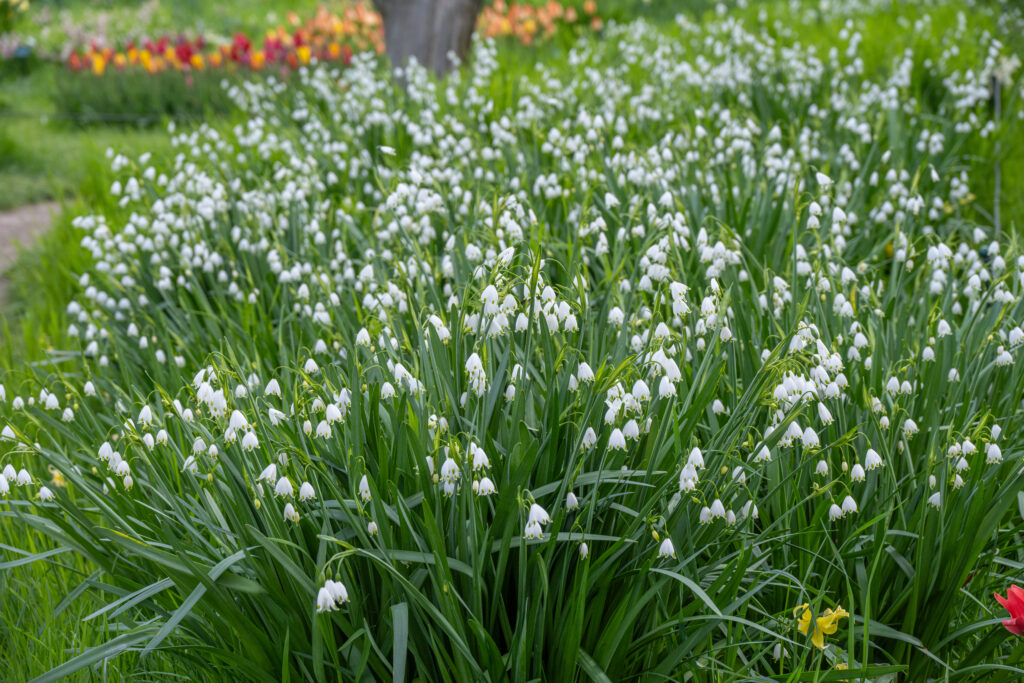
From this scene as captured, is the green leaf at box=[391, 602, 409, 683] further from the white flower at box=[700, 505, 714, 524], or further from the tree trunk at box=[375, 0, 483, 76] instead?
the tree trunk at box=[375, 0, 483, 76]

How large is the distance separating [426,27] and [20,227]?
3.77 m

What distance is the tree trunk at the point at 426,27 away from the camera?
8.12 metres

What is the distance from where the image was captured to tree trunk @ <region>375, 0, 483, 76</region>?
8125 millimetres

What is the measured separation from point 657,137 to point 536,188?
167 centimetres

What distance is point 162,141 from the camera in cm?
821

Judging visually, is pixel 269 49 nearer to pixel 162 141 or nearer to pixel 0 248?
pixel 162 141

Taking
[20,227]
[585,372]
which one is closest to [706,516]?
[585,372]

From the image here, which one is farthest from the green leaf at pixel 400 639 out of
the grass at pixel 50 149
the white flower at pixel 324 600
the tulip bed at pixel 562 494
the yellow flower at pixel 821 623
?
the grass at pixel 50 149

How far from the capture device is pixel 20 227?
6586mm

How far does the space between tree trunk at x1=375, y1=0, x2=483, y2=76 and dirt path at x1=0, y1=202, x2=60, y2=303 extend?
3.23 metres

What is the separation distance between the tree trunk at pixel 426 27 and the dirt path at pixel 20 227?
3.23 metres

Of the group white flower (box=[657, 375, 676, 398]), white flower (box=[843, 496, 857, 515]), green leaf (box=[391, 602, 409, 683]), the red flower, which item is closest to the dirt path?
green leaf (box=[391, 602, 409, 683])

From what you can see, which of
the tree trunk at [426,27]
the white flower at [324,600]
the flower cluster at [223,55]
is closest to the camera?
the white flower at [324,600]

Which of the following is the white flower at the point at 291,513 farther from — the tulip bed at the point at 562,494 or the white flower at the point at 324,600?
the white flower at the point at 324,600
